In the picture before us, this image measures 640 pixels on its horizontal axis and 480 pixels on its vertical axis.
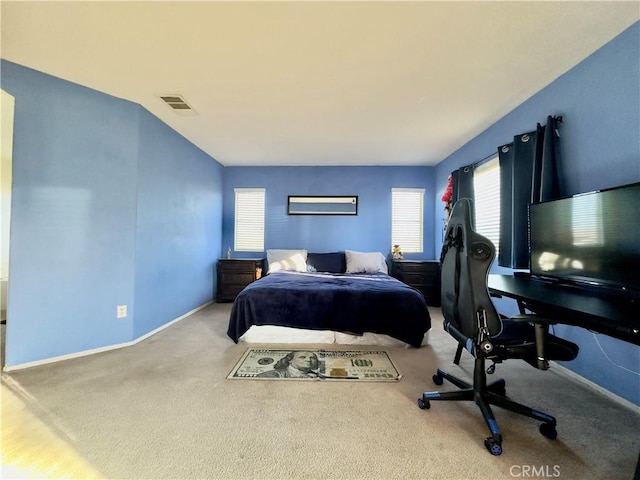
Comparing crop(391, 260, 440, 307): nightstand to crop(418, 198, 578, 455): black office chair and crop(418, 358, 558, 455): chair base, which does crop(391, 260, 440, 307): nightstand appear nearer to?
crop(418, 358, 558, 455): chair base

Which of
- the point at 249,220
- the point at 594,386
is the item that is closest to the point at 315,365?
the point at 594,386

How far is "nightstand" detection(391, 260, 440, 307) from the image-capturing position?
413 cm

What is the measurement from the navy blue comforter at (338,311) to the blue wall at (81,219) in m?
1.17

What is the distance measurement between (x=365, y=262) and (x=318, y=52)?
2.91 metres

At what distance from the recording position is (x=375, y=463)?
1205mm

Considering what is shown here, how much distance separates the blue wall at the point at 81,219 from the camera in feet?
6.75

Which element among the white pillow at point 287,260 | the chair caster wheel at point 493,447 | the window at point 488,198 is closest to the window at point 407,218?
the window at point 488,198

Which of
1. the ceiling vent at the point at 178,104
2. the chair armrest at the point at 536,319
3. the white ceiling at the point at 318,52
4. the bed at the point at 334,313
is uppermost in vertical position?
the ceiling vent at the point at 178,104

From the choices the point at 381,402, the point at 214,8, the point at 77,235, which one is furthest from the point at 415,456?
the point at 77,235

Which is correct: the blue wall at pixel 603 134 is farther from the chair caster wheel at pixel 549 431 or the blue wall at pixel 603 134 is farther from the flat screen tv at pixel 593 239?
the chair caster wheel at pixel 549 431

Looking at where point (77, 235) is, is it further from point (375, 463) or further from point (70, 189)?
point (375, 463)

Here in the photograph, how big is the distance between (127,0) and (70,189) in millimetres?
1647

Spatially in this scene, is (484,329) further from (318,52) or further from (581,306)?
(318,52)

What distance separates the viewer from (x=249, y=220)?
4770 millimetres
